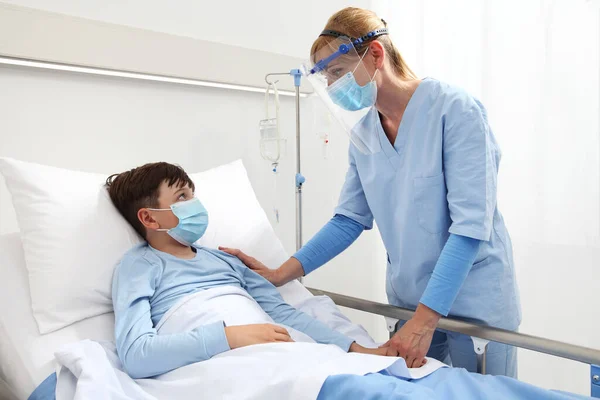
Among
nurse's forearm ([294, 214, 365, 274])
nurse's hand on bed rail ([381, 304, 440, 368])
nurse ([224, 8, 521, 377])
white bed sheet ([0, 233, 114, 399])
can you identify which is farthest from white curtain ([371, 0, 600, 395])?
white bed sheet ([0, 233, 114, 399])

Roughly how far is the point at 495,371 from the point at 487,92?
1.42m

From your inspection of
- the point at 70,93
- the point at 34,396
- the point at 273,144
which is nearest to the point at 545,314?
the point at 273,144

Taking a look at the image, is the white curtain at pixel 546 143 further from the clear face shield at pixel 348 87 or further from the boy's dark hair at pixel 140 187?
the boy's dark hair at pixel 140 187

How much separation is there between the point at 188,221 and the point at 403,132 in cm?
69

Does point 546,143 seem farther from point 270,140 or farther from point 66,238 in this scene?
point 66,238

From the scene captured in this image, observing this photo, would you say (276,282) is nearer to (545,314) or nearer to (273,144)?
(273,144)

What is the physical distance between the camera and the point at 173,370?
1.08 meters

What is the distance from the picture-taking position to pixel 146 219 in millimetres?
1429

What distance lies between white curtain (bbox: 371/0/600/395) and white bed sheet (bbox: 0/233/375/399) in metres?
1.23

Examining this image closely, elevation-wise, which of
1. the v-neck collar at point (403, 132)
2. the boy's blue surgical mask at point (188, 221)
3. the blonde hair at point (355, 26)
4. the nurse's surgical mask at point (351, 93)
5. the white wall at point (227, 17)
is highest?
the white wall at point (227, 17)

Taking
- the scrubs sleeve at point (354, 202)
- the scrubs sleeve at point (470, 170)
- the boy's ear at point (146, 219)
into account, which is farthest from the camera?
the scrubs sleeve at point (354, 202)

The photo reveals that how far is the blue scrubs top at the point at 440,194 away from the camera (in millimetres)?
1223

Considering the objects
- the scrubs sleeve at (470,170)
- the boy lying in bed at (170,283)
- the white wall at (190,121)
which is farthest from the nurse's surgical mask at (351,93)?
the white wall at (190,121)

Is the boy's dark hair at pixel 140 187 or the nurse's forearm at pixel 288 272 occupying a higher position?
the boy's dark hair at pixel 140 187
